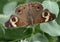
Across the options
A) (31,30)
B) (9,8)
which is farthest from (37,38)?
(9,8)

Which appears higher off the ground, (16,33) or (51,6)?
(51,6)

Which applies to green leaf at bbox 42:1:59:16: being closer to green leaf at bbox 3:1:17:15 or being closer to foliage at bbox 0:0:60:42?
foliage at bbox 0:0:60:42

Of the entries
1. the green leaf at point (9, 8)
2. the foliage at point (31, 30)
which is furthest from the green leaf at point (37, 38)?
the green leaf at point (9, 8)

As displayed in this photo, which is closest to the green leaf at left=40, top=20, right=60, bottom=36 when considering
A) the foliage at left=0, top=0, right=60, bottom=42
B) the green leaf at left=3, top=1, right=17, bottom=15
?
the foliage at left=0, top=0, right=60, bottom=42

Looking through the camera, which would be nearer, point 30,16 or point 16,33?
point 30,16

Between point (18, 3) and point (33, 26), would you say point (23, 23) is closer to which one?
point (33, 26)

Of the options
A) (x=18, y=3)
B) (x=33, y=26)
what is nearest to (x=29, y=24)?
(x=33, y=26)

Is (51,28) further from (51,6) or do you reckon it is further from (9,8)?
(9,8)
